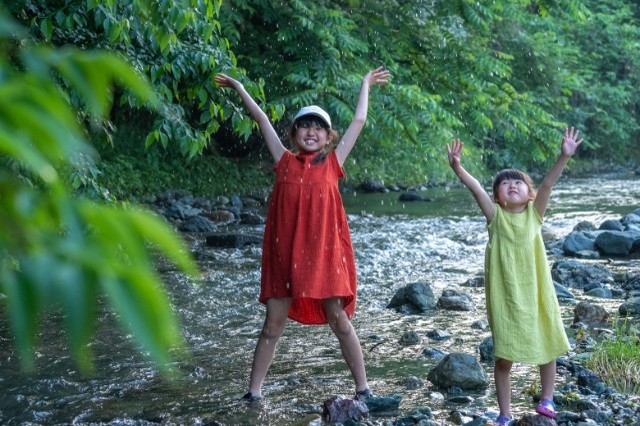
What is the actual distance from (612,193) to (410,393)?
17.8 m

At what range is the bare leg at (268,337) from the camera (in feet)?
16.7

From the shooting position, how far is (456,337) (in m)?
6.99

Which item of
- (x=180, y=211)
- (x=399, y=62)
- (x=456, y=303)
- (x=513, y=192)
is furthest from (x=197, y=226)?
(x=513, y=192)

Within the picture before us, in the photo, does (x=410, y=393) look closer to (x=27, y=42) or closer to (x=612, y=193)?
(x=27, y=42)

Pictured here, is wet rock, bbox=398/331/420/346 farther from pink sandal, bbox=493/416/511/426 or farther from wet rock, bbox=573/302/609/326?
pink sandal, bbox=493/416/511/426

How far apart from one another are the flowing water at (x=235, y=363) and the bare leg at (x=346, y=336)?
0.68ft

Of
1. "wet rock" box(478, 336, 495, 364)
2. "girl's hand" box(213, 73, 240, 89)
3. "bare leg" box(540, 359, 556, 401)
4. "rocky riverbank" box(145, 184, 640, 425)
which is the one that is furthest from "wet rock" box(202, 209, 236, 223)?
"bare leg" box(540, 359, 556, 401)

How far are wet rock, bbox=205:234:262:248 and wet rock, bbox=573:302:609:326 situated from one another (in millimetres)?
6284

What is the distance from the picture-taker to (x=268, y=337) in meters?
5.13

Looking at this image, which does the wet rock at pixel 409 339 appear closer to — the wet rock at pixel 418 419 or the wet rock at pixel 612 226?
the wet rock at pixel 418 419

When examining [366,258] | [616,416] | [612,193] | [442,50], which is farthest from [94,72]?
[612,193]

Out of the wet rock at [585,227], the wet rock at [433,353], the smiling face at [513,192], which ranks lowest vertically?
the wet rock at [433,353]

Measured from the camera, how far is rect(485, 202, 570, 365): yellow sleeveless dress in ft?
15.2

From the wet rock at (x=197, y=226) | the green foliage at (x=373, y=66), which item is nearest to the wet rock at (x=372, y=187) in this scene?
the green foliage at (x=373, y=66)
